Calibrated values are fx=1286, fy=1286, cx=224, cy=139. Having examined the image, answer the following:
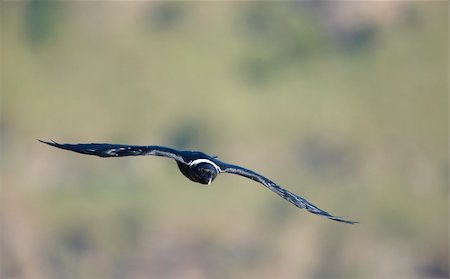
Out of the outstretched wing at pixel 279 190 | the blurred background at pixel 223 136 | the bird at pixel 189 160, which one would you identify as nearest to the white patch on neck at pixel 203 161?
the bird at pixel 189 160

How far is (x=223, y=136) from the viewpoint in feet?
178

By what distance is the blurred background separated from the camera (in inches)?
2010

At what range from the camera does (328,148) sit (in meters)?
54.4

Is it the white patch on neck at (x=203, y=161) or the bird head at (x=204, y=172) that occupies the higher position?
the white patch on neck at (x=203, y=161)

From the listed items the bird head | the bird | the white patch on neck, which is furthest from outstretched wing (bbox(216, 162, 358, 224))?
the bird head

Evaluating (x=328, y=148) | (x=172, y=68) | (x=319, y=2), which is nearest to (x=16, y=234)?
(x=172, y=68)

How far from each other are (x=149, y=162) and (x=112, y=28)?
8.08 meters

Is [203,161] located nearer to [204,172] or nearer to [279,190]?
[204,172]

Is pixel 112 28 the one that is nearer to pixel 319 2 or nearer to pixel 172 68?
pixel 172 68

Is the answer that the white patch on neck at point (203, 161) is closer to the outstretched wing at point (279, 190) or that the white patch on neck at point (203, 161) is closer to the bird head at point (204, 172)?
the bird head at point (204, 172)

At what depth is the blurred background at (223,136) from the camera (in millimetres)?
51062

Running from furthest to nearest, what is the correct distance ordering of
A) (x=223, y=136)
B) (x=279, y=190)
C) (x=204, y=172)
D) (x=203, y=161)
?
(x=223, y=136) → (x=279, y=190) → (x=203, y=161) → (x=204, y=172)

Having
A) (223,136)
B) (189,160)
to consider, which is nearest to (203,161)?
(189,160)

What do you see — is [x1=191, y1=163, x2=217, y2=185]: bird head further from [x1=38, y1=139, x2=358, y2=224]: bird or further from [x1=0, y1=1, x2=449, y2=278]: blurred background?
[x1=0, y1=1, x2=449, y2=278]: blurred background
